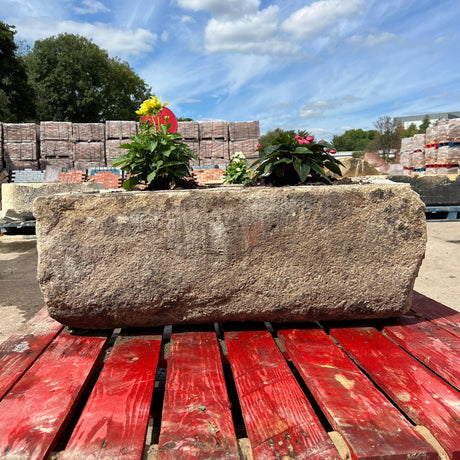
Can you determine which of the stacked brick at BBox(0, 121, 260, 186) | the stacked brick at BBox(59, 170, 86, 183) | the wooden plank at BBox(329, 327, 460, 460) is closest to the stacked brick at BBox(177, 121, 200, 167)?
the stacked brick at BBox(0, 121, 260, 186)

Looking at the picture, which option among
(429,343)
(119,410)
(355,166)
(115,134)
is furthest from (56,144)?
(429,343)

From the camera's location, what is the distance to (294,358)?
134 cm

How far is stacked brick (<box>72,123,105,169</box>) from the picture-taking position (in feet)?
35.9

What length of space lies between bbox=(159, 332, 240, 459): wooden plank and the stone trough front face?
244 millimetres

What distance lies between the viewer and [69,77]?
2244 cm

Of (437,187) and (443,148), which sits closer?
(437,187)

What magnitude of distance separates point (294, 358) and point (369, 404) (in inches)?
12.5

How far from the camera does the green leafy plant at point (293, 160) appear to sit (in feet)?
6.11

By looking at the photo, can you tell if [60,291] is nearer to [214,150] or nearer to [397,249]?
[397,249]

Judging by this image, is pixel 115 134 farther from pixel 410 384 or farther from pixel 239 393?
pixel 410 384

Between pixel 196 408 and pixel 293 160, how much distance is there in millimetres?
1279

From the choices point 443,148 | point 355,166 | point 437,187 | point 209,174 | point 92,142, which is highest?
point 92,142

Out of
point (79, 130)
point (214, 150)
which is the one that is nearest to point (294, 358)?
point (214, 150)

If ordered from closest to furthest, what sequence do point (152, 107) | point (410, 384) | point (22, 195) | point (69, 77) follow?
point (410, 384) < point (152, 107) < point (22, 195) < point (69, 77)
